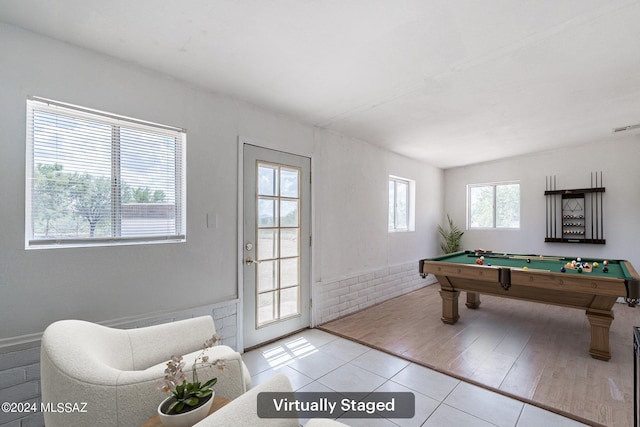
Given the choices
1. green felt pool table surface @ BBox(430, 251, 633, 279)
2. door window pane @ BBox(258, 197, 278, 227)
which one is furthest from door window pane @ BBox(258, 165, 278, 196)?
green felt pool table surface @ BBox(430, 251, 633, 279)

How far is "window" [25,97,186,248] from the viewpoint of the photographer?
1.88 m

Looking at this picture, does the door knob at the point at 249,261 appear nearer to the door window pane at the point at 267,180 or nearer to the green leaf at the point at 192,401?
the door window pane at the point at 267,180

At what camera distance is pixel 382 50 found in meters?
2.12

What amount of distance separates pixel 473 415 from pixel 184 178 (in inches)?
116

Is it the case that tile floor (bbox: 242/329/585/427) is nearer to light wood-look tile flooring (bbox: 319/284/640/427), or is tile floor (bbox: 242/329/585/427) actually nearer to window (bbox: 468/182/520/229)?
light wood-look tile flooring (bbox: 319/284/640/427)

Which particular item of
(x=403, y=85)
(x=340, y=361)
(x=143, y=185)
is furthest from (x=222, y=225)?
(x=403, y=85)

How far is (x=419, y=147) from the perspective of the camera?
→ 4719 mm

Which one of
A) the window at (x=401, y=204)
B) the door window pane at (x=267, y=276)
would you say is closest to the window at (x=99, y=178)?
the door window pane at (x=267, y=276)

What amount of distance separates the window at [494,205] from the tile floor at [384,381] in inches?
175

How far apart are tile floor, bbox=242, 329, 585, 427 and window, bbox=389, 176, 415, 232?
2.74 meters

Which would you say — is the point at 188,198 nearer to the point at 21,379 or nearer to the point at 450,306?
the point at 21,379

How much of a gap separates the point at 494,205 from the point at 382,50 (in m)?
5.06

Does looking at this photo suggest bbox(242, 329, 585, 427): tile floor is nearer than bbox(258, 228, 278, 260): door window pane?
Yes

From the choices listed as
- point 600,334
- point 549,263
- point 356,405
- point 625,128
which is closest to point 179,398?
point 356,405
